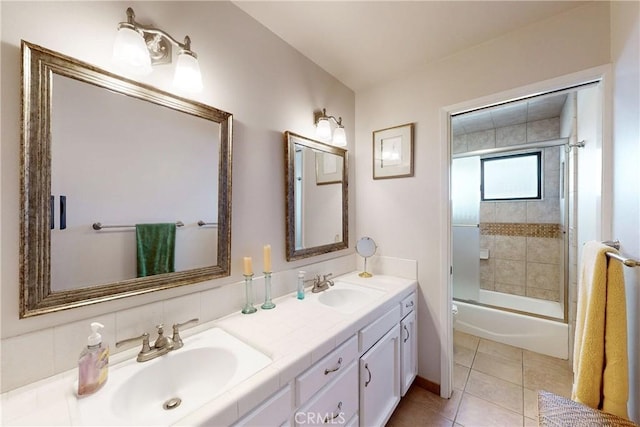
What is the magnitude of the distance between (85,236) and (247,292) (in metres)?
0.70

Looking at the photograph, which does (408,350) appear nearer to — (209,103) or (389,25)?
(209,103)

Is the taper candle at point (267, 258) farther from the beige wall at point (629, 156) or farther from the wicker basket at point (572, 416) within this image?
the beige wall at point (629, 156)

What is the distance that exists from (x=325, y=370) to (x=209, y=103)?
133 centimetres

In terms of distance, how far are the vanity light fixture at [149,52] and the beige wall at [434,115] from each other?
145 cm

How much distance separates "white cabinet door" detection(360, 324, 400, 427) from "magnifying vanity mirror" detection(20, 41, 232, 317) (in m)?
0.93

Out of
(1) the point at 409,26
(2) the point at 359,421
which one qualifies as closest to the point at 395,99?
(1) the point at 409,26

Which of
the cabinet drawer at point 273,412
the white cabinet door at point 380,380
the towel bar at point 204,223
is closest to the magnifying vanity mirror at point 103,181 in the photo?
the towel bar at point 204,223

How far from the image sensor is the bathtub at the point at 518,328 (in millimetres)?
2189

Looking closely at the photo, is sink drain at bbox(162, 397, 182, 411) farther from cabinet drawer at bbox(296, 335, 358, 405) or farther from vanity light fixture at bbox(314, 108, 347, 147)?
vanity light fixture at bbox(314, 108, 347, 147)

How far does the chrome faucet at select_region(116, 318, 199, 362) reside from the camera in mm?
894

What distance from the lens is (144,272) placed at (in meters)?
1.00

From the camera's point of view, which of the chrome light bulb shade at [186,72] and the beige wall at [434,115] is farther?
the beige wall at [434,115]

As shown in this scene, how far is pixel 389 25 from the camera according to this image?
143cm

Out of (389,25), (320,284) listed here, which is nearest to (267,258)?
(320,284)
